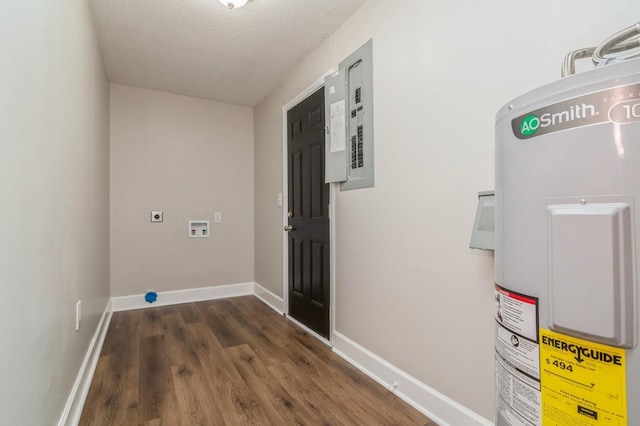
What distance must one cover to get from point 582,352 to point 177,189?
3867mm

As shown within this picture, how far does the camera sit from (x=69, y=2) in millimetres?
1596

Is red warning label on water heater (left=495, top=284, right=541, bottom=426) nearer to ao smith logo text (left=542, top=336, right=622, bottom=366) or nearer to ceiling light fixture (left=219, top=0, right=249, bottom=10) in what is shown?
ao smith logo text (left=542, top=336, right=622, bottom=366)

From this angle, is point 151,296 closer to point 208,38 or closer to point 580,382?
point 208,38

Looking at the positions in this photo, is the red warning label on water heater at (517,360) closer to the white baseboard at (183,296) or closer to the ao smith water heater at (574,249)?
the ao smith water heater at (574,249)

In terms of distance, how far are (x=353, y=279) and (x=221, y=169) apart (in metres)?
2.49

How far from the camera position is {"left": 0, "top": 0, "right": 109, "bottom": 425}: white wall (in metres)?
0.88

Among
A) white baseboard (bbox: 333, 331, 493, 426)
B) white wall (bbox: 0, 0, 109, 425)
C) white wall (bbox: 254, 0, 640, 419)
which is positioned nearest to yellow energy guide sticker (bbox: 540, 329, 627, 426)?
white wall (bbox: 254, 0, 640, 419)

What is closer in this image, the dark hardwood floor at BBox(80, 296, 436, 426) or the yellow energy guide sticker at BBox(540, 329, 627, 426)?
the yellow energy guide sticker at BBox(540, 329, 627, 426)

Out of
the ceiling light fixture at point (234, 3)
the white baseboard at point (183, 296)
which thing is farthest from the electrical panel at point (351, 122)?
the white baseboard at point (183, 296)

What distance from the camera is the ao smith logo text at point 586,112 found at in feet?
1.72

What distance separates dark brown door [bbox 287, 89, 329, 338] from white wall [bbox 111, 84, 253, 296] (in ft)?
3.76

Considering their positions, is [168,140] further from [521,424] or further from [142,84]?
[521,424]

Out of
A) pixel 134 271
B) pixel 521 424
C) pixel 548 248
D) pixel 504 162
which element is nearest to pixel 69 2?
pixel 504 162

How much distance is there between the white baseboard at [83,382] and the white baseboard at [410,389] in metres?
1.56
